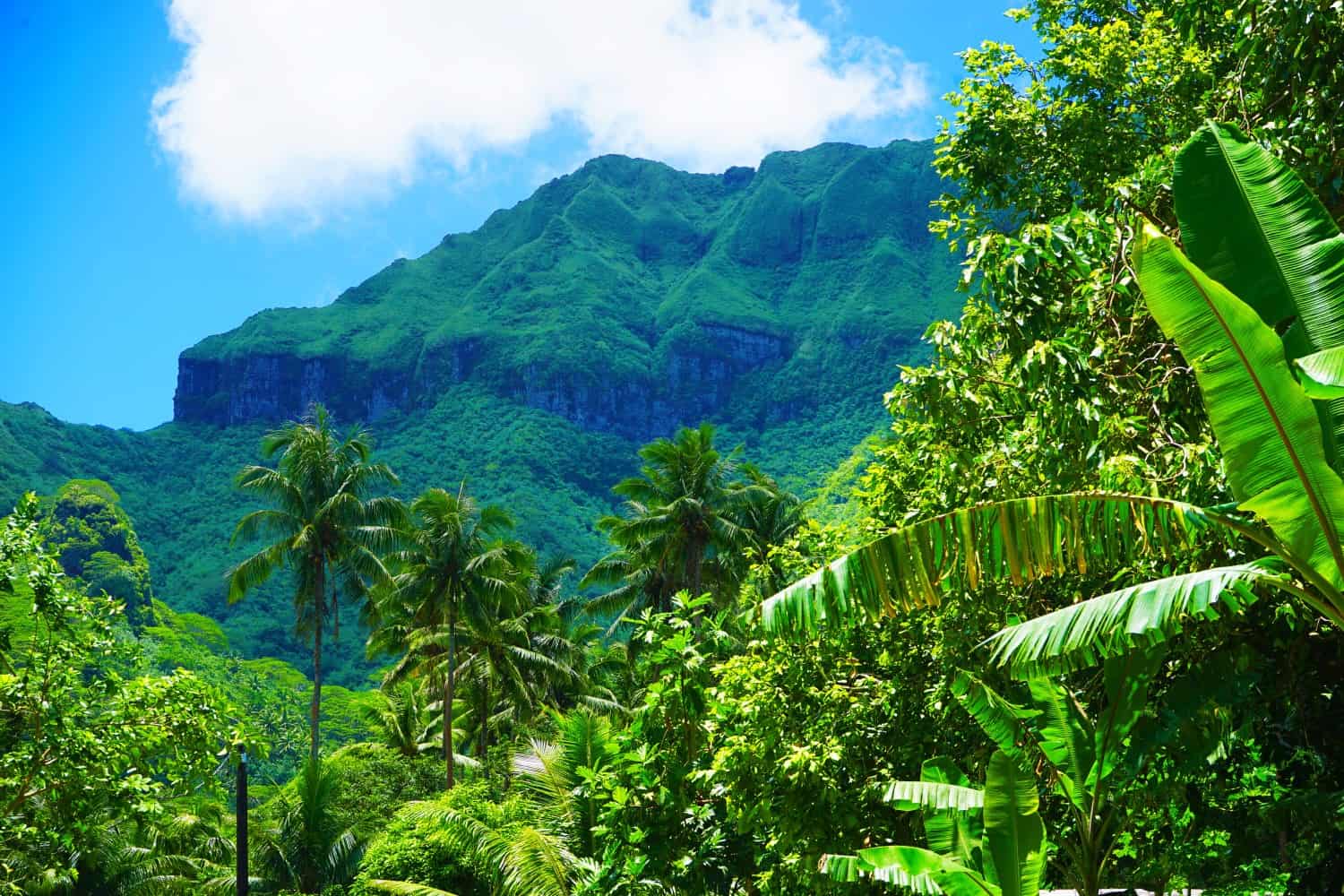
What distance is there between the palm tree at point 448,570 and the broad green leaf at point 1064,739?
26980mm

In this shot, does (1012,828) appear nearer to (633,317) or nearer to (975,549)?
(975,549)

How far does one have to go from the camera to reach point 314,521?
32.5 metres

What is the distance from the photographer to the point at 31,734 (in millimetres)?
11156

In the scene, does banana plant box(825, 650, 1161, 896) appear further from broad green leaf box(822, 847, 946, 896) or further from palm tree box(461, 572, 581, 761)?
palm tree box(461, 572, 581, 761)

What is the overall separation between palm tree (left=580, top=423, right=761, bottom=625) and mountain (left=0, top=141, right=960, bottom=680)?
155 feet

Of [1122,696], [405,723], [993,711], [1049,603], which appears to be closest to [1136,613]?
[1122,696]

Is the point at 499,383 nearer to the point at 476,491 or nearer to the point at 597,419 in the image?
the point at 597,419

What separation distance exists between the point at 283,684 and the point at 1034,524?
5898 centimetres

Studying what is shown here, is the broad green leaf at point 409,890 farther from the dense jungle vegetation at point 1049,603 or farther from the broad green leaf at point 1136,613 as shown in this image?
the broad green leaf at point 1136,613

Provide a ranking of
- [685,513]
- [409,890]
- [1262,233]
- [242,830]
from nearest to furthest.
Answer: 1. [1262,233]
2. [409,890]
3. [242,830]
4. [685,513]

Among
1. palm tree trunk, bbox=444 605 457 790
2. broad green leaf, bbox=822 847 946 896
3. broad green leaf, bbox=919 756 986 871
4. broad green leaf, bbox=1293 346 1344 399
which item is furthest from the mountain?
broad green leaf, bbox=1293 346 1344 399

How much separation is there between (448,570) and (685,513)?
26.5 ft

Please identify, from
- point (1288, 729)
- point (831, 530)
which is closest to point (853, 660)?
point (831, 530)

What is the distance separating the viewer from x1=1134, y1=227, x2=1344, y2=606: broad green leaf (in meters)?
4.52
